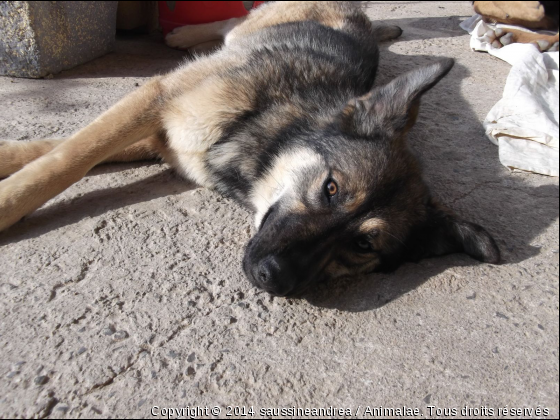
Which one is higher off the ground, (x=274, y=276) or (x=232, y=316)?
(x=274, y=276)

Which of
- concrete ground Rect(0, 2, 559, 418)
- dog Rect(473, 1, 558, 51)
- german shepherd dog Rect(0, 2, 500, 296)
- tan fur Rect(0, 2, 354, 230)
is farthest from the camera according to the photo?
dog Rect(473, 1, 558, 51)

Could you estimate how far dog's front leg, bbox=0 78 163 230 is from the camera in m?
2.26

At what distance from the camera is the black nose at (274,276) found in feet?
6.25

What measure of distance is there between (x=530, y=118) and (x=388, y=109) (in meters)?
0.68

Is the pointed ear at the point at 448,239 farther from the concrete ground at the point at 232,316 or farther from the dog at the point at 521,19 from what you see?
the dog at the point at 521,19

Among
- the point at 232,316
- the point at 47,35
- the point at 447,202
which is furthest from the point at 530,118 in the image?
the point at 47,35

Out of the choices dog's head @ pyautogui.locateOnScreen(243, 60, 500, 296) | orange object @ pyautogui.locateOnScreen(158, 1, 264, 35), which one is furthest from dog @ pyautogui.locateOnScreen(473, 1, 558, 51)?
orange object @ pyautogui.locateOnScreen(158, 1, 264, 35)

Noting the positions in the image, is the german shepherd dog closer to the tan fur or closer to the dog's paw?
the tan fur

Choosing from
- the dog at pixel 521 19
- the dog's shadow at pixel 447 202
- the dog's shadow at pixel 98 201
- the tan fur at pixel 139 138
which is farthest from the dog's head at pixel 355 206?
the dog at pixel 521 19

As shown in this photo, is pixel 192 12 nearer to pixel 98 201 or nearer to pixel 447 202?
pixel 98 201

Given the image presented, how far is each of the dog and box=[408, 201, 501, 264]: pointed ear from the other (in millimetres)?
1954

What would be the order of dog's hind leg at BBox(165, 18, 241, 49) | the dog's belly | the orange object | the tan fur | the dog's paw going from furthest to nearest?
the orange object → dog's hind leg at BBox(165, 18, 241, 49) → the dog's paw → the dog's belly → the tan fur

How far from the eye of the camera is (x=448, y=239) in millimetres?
2371

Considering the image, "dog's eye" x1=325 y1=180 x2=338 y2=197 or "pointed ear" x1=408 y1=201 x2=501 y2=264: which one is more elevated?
"dog's eye" x1=325 y1=180 x2=338 y2=197
